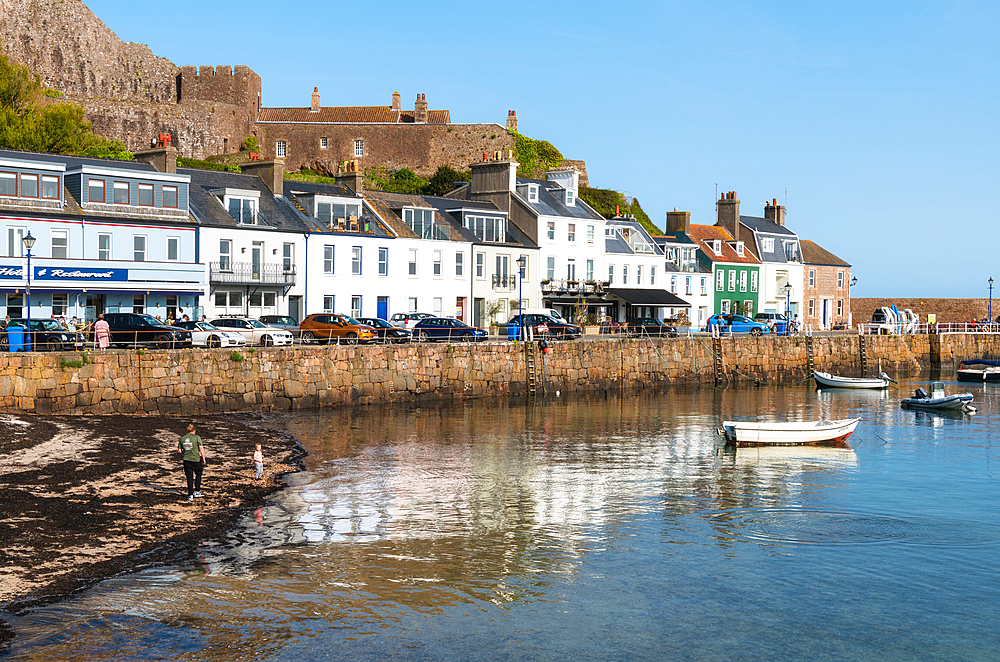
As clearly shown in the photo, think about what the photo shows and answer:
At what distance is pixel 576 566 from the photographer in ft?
65.4

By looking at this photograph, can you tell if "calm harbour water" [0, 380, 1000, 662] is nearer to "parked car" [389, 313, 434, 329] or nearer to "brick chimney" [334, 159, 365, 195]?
"parked car" [389, 313, 434, 329]

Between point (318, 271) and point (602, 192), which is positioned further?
point (602, 192)

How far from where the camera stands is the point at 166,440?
31062mm

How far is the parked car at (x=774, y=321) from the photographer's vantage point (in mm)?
70500

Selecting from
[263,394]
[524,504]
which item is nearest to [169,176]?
[263,394]

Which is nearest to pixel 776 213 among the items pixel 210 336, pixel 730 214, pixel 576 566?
pixel 730 214

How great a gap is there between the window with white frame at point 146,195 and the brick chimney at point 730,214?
166 feet

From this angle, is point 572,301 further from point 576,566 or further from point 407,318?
point 576,566

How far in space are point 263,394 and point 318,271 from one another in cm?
1697

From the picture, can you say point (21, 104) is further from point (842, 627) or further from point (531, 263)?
point (842, 627)

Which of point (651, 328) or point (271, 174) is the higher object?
point (271, 174)

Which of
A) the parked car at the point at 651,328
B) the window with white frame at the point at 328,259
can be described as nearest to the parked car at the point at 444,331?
the window with white frame at the point at 328,259

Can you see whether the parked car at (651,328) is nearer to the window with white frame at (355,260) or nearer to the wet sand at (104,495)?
the window with white frame at (355,260)

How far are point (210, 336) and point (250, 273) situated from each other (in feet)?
40.0
